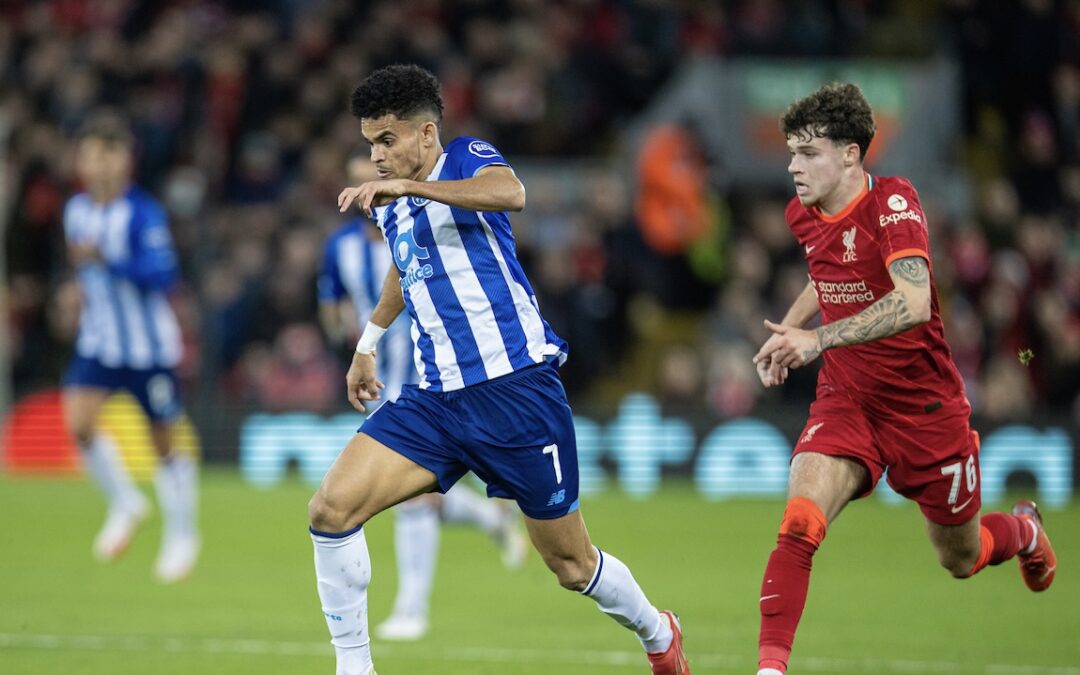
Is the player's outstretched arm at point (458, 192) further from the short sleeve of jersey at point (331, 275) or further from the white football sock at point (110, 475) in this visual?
the white football sock at point (110, 475)

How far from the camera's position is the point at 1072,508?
47.9ft

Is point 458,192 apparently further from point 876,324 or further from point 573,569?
point 876,324

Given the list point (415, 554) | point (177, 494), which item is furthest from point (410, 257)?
point (177, 494)

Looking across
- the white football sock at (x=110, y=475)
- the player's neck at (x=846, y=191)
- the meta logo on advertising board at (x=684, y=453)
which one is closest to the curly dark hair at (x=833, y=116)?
the player's neck at (x=846, y=191)

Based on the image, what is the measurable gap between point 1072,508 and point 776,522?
2.86 m

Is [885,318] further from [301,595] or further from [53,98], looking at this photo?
[53,98]

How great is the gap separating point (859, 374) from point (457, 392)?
1.70 metres

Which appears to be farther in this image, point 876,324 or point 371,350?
point 371,350

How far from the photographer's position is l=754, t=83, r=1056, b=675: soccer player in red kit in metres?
6.34

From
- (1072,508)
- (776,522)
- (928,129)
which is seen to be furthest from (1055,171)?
(776,522)

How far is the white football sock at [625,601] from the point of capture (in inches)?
254

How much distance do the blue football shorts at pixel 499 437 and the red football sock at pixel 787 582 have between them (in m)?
0.83

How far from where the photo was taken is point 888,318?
20.2 ft

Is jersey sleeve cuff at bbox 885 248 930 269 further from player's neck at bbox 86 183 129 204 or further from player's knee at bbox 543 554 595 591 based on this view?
player's neck at bbox 86 183 129 204
